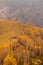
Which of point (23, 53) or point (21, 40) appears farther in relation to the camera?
point (21, 40)

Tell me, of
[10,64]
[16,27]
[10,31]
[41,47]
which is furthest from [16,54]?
[16,27]

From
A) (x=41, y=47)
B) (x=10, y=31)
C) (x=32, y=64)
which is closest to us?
(x=32, y=64)

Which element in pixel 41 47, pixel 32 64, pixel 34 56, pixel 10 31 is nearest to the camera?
pixel 32 64

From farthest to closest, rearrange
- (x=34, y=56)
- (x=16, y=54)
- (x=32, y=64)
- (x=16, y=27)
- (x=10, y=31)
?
(x=16, y=27) < (x=10, y=31) < (x=34, y=56) < (x=16, y=54) < (x=32, y=64)

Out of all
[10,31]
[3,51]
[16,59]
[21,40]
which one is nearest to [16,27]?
[10,31]

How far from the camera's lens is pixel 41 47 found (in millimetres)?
85375

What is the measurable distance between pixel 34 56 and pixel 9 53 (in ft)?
28.4

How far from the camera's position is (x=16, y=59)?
65875 mm

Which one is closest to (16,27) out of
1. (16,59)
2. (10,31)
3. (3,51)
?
(10,31)

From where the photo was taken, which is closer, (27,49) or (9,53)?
(9,53)

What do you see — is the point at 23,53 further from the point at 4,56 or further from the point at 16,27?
the point at 16,27

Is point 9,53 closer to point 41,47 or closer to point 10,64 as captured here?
point 10,64

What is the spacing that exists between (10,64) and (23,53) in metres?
11.1

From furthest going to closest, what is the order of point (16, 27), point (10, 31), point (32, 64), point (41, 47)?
point (16, 27) < point (10, 31) < point (41, 47) < point (32, 64)
